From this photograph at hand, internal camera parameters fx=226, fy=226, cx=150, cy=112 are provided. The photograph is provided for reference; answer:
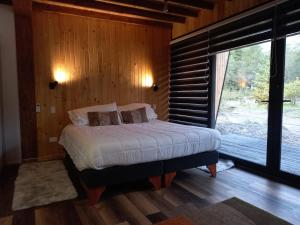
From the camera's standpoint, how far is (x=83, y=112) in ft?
13.0

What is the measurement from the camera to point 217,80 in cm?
416

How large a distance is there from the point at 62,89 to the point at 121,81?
116 centimetres

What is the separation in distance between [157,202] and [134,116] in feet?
6.45

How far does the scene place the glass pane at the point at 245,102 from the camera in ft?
11.1

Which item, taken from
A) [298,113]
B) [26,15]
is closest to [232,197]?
[298,113]

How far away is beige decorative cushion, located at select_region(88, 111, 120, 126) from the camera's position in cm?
381

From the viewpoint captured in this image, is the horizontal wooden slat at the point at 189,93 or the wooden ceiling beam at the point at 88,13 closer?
the wooden ceiling beam at the point at 88,13

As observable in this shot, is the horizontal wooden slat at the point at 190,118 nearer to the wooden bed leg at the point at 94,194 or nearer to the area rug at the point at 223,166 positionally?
the area rug at the point at 223,166

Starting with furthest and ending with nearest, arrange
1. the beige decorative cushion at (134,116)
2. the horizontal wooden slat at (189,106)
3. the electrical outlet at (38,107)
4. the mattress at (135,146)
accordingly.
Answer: the horizontal wooden slat at (189,106)
the beige decorative cushion at (134,116)
the electrical outlet at (38,107)
the mattress at (135,146)

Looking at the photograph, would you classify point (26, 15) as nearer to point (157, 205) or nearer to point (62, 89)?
point (62, 89)

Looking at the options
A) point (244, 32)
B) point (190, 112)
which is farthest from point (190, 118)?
point (244, 32)

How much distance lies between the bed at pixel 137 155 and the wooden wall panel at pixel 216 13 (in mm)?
1929

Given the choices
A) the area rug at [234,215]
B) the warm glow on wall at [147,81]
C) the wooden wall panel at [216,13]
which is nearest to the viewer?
the area rug at [234,215]

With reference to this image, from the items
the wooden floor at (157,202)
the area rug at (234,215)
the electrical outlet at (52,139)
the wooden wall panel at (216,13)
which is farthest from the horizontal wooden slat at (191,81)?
the electrical outlet at (52,139)
